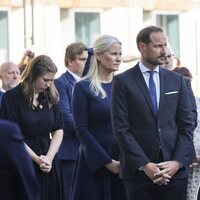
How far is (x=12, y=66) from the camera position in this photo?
11.5 metres

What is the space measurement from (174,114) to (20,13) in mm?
14318

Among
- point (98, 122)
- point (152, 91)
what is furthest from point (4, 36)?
point (152, 91)

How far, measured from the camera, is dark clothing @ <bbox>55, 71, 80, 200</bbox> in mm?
9672

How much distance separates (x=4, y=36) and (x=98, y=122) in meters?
13.7

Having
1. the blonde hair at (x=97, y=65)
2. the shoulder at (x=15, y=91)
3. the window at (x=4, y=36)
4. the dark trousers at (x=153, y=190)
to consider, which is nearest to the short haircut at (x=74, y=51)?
the shoulder at (x=15, y=91)

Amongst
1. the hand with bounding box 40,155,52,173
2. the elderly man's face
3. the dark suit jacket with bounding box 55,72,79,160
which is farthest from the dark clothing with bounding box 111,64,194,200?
the elderly man's face

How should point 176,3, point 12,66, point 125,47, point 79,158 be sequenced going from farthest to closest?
point 176,3, point 125,47, point 12,66, point 79,158

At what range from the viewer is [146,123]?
7.38 metres

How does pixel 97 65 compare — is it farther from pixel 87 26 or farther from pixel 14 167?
pixel 87 26

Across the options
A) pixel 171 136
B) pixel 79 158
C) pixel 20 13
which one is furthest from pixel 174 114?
pixel 20 13

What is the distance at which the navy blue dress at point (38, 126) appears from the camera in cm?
862

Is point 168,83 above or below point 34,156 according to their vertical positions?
above

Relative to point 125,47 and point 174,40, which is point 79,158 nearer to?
point 125,47

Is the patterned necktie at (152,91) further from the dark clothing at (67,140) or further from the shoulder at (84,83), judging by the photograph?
the dark clothing at (67,140)
